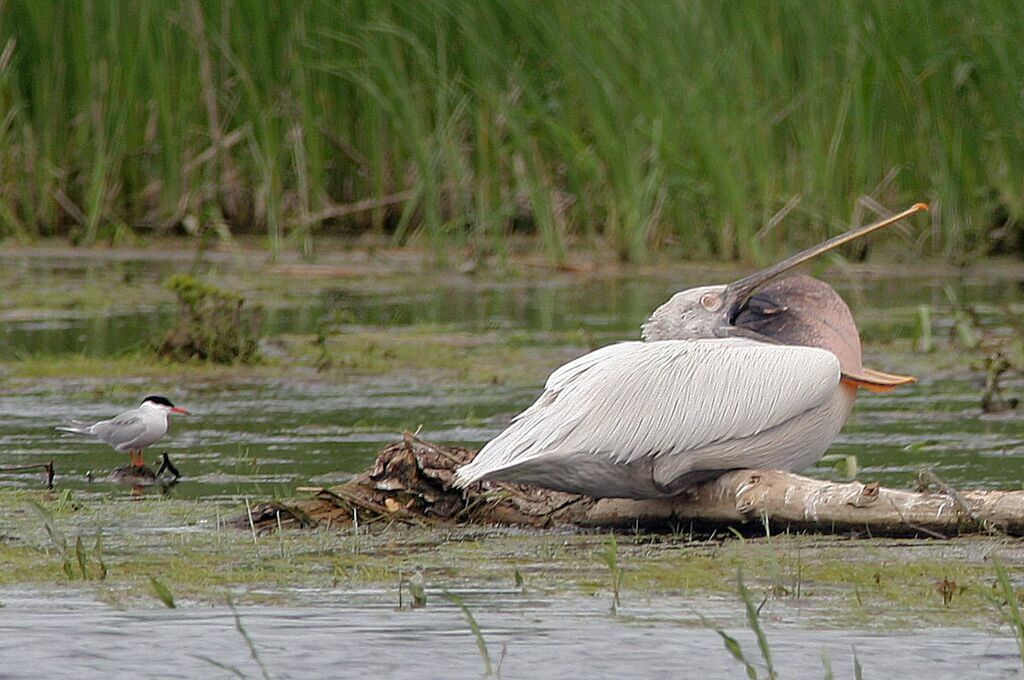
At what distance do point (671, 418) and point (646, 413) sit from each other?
0.20 ft

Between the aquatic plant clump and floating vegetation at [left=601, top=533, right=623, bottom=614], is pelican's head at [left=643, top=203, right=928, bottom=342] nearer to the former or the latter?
floating vegetation at [left=601, top=533, right=623, bottom=614]

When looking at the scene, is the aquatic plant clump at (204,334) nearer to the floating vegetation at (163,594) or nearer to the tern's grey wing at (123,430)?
the tern's grey wing at (123,430)

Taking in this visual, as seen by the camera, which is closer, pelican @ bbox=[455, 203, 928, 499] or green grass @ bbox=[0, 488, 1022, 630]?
green grass @ bbox=[0, 488, 1022, 630]

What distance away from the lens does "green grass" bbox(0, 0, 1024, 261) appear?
1074cm

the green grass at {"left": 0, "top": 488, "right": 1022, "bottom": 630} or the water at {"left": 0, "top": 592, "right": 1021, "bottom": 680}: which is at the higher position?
the green grass at {"left": 0, "top": 488, "right": 1022, "bottom": 630}

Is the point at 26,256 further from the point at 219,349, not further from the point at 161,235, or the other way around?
the point at 219,349

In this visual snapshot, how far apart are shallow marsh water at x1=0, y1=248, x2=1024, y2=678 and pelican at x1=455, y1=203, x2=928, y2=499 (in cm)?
23

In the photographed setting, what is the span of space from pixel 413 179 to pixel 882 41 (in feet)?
9.47

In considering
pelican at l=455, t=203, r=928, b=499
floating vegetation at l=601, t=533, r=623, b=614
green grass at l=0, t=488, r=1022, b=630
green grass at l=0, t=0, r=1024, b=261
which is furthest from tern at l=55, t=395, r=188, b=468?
green grass at l=0, t=0, r=1024, b=261

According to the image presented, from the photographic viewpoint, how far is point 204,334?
817cm

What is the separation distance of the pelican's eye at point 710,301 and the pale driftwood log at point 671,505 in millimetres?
677

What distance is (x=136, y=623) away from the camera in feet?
13.2

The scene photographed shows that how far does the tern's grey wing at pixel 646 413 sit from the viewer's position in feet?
16.3

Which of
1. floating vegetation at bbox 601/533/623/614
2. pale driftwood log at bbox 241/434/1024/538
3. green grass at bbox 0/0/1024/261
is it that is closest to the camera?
floating vegetation at bbox 601/533/623/614
